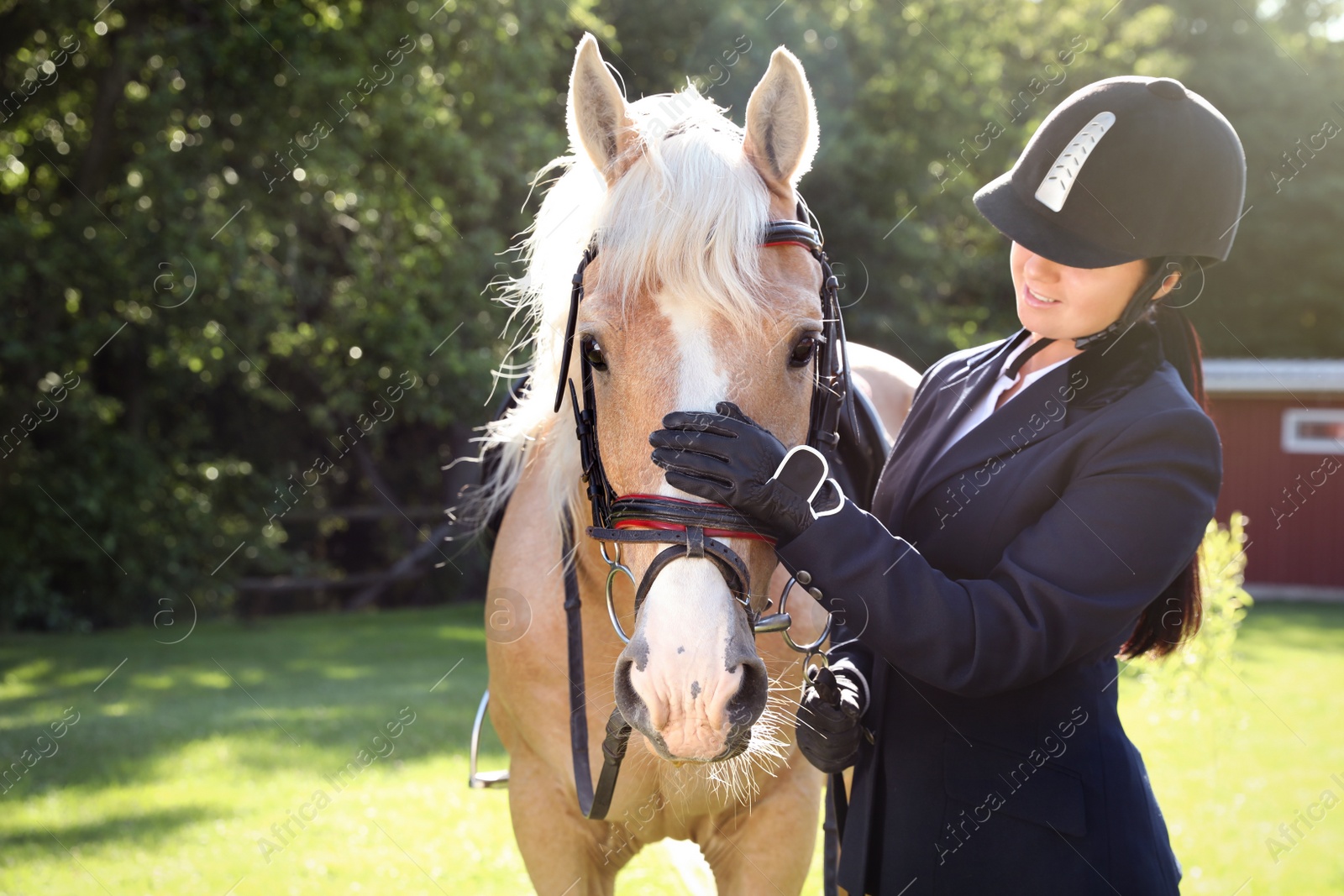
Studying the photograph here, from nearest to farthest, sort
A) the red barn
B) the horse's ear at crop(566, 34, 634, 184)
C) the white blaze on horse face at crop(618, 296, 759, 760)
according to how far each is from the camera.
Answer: the white blaze on horse face at crop(618, 296, 759, 760) < the horse's ear at crop(566, 34, 634, 184) < the red barn

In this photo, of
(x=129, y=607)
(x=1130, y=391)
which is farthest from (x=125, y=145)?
(x=1130, y=391)

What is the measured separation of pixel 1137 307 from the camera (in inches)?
69.6

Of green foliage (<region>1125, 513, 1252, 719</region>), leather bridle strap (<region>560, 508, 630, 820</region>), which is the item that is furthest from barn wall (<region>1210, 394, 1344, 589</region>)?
leather bridle strap (<region>560, 508, 630, 820</region>)

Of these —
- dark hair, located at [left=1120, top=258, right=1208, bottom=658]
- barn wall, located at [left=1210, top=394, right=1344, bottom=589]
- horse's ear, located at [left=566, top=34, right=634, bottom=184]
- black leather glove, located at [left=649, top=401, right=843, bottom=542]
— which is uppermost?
horse's ear, located at [left=566, top=34, right=634, bottom=184]

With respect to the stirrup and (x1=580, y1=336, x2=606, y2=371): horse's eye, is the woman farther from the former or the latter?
the stirrup

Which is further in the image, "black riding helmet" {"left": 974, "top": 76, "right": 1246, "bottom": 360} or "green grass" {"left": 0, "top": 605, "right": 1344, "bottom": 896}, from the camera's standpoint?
"green grass" {"left": 0, "top": 605, "right": 1344, "bottom": 896}

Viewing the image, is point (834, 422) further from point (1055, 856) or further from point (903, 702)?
point (1055, 856)

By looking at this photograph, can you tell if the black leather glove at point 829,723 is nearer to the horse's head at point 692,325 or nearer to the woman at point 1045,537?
the woman at point 1045,537

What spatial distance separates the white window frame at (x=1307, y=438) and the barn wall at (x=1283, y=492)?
3.0 inches

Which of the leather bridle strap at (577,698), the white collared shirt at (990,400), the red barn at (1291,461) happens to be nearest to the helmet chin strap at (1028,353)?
the white collared shirt at (990,400)

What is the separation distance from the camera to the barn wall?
16.4 m

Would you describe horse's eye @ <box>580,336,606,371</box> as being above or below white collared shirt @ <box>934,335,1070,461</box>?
above

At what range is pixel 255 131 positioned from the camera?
1037 cm

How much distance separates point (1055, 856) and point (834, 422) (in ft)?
2.84
